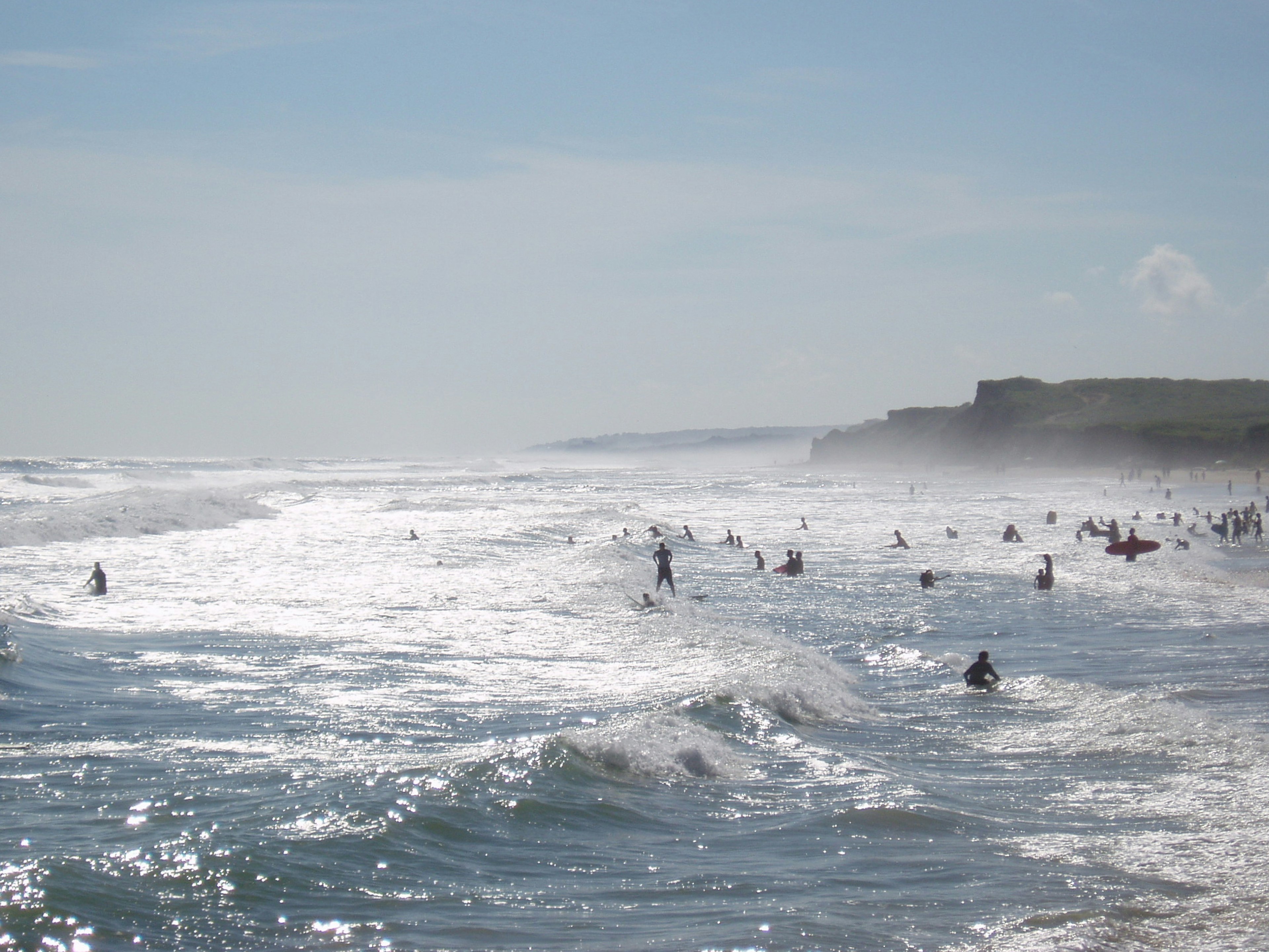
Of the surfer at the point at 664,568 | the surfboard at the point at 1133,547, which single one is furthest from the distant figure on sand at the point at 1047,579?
the surfer at the point at 664,568

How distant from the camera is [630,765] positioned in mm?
10789

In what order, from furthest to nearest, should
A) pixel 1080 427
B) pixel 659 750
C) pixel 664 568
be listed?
pixel 1080 427
pixel 664 568
pixel 659 750

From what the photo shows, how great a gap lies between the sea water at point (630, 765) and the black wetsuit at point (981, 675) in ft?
0.77

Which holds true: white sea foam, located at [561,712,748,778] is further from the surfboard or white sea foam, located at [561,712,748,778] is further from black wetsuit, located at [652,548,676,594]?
the surfboard

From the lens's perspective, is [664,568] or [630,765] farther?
[664,568]

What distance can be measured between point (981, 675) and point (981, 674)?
0.7 inches

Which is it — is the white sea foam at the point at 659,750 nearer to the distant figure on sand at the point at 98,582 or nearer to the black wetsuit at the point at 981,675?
the black wetsuit at the point at 981,675

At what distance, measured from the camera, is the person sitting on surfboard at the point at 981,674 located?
15141 mm

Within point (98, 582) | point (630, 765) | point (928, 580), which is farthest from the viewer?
point (928, 580)

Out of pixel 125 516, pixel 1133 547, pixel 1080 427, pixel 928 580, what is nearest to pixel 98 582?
pixel 928 580

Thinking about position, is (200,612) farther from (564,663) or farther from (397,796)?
(397,796)

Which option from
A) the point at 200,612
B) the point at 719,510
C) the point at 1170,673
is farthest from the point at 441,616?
the point at 719,510

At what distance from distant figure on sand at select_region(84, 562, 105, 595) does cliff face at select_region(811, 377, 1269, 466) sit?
315ft

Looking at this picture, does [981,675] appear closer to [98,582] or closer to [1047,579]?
[1047,579]
